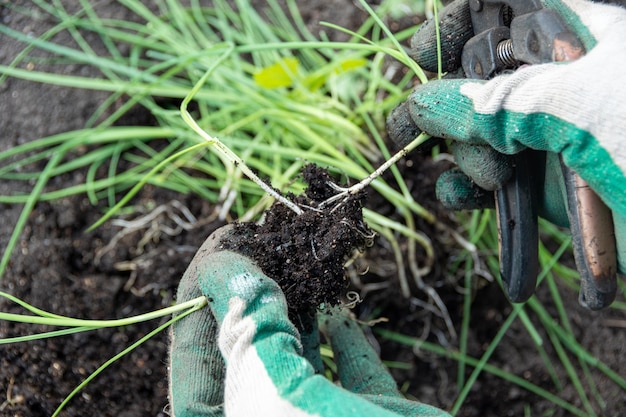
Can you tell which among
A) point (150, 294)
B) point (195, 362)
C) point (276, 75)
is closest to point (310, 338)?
point (195, 362)

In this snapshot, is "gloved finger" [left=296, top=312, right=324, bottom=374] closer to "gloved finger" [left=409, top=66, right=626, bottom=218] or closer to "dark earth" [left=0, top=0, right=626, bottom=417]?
"dark earth" [left=0, top=0, right=626, bottom=417]

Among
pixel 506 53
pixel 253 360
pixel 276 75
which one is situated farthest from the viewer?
pixel 276 75

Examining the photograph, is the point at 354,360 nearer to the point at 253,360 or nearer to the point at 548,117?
the point at 253,360

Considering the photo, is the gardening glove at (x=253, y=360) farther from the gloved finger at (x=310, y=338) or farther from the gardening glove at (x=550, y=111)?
the gardening glove at (x=550, y=111)

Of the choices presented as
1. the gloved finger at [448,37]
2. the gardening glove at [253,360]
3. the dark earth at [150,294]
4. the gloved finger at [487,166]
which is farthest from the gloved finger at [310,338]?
the gloved finger at [448,37]

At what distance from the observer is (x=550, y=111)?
33.4 inches

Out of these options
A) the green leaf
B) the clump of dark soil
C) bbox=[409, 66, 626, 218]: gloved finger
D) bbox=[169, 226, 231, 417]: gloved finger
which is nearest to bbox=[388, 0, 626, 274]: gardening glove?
bbox=[409, 66, 626, 218]: gloved finger

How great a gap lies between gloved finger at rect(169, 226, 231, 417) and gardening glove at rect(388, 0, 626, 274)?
1.64 feet

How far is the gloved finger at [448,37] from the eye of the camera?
3.54ft

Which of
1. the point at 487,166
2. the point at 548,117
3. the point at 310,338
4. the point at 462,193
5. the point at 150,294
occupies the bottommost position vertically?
the point at 150,294

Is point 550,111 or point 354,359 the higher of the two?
point 550,111

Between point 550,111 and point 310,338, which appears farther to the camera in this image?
point 310,338

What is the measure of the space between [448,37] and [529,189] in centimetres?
33

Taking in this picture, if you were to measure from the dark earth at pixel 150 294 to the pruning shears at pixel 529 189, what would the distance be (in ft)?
1.37
